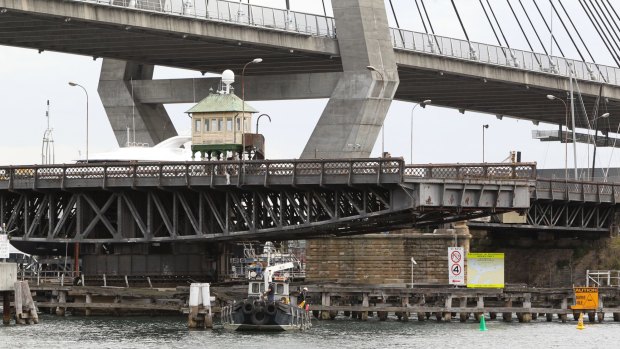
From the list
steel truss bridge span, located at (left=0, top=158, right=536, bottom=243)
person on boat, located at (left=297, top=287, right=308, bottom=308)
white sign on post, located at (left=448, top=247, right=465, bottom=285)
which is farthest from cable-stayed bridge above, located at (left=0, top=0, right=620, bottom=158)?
person on boat, located at (left=297, top=287, right=308, bottom=308)

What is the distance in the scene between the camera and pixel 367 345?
87500mm

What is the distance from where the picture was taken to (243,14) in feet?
419

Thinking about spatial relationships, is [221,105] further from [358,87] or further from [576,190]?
[576,190]

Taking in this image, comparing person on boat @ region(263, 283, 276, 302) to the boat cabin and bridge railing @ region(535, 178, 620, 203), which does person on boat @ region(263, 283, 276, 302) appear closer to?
the boat cabin

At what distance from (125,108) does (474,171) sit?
40064 mm

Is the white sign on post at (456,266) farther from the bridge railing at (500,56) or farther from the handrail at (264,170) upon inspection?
the bridge railing at (500,56)

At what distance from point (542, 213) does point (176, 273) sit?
29.3 meters

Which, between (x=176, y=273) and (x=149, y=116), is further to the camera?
(x=149, y=116)

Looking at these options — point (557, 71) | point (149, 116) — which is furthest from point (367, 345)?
point (557, 71)

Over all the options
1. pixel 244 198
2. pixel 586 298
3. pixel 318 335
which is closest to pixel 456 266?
pixel 586 298

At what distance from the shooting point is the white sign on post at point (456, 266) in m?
114

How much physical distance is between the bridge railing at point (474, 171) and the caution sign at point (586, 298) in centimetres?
770

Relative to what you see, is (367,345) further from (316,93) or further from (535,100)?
(535,100)

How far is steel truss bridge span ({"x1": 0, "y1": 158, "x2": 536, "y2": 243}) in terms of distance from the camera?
3984 inches
